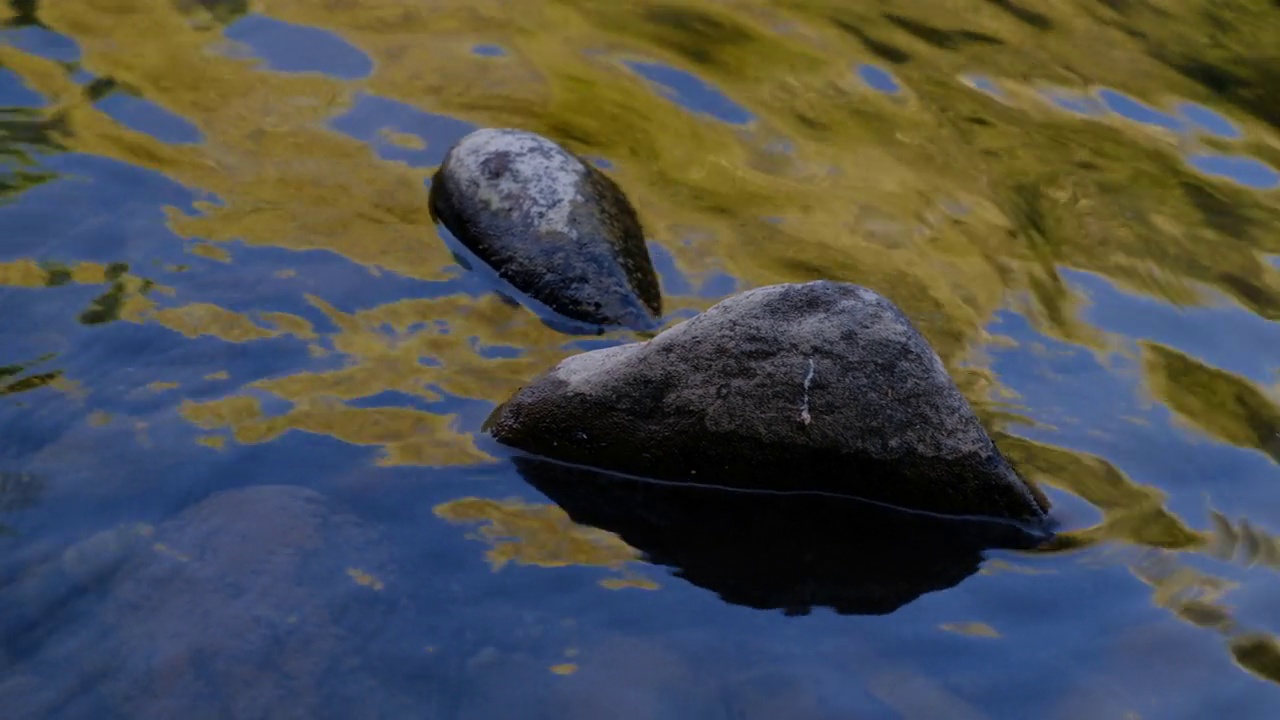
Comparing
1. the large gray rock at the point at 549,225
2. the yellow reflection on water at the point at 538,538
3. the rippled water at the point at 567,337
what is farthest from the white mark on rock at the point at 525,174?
the yellow reflection on water at the point at 538,538

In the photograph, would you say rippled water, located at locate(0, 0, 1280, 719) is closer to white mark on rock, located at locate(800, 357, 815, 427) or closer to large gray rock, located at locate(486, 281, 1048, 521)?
large gray rock, located at locate(486, 281, 1048, 521)

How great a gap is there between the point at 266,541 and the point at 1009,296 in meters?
2.71

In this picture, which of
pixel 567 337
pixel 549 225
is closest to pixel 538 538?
pixel 567 337

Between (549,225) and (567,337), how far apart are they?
1.58 feet

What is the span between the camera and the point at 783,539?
11.8 ft

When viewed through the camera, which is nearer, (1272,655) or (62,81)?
(1272,655)

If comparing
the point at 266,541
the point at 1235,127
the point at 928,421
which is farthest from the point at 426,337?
the point at 1235,127

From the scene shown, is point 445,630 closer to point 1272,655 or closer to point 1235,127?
point 1272,655

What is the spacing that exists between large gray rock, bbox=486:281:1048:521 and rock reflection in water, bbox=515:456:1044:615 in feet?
0.18

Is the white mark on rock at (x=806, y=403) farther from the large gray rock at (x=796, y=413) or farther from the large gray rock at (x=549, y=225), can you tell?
the large gray rock at (x=549, y=225)

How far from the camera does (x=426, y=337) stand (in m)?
4.41

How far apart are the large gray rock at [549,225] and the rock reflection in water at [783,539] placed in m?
0.91

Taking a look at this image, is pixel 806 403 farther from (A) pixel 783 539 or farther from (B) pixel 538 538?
(B) pixel 538 538

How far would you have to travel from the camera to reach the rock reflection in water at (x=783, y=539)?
344 cm
